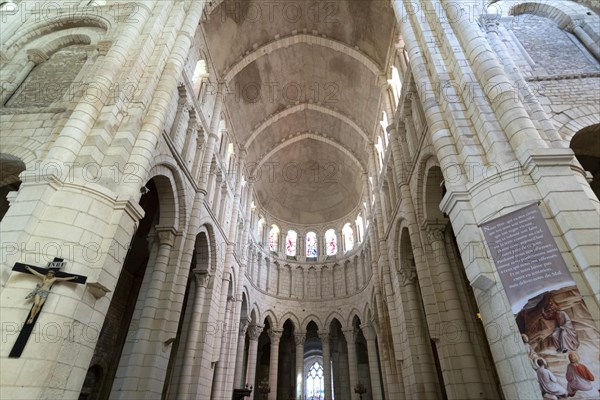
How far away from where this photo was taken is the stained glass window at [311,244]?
30.3 metres

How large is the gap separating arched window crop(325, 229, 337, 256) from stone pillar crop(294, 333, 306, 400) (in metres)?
7.32

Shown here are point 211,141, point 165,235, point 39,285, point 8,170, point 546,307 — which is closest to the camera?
point 546,307

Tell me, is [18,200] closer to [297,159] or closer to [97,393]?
[97,393]

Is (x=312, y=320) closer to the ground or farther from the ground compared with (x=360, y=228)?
closer to the ground

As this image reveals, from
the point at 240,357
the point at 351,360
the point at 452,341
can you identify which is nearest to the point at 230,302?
the point at 240,357

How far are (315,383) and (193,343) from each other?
933 inches

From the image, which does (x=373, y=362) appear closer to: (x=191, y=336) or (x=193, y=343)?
(x=193, y=343)

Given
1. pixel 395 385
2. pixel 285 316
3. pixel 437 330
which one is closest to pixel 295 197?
pixel 285 316

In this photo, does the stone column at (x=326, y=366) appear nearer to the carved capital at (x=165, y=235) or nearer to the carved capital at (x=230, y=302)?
the carved capital at (x=230, y=302)

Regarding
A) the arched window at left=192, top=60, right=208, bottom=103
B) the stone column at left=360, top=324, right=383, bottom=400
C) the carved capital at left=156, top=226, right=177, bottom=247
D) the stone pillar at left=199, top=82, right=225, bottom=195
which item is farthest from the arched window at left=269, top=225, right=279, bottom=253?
the carved capital at left=156, top=226, right=177, bottom=247

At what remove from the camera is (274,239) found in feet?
98.4

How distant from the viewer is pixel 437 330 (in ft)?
35.8

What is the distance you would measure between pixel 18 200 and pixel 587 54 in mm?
15204

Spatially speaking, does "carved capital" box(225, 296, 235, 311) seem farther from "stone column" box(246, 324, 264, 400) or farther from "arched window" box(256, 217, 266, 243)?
"arched window" box(256, 217, 266, 243)
